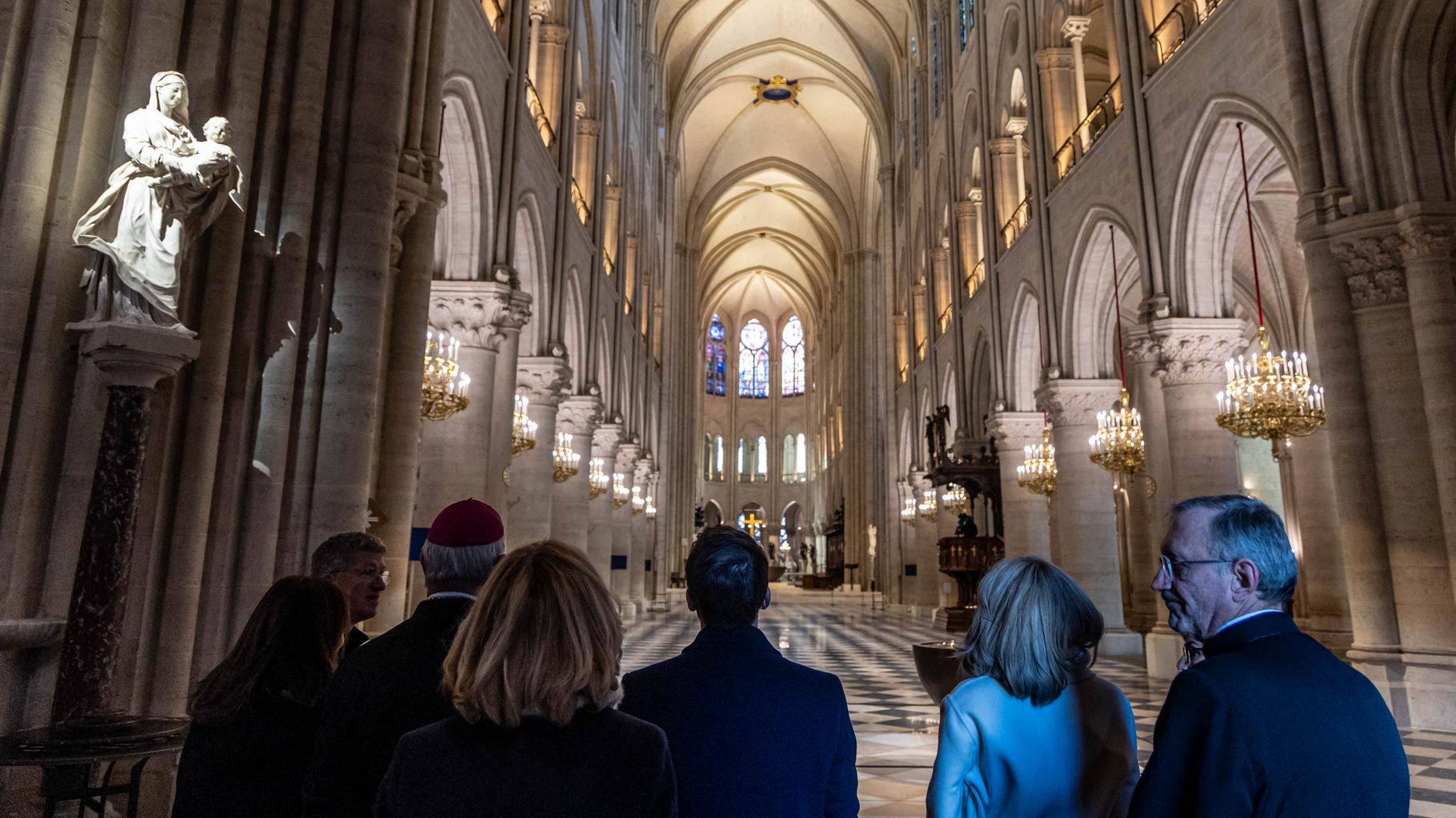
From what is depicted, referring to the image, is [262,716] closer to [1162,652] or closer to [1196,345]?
[1196,345]

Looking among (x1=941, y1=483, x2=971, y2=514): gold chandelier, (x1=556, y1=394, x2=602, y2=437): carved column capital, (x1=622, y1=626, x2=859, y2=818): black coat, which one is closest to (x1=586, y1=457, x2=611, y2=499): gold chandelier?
(x1=556, y1=394, x2=602, y2=437): carved column capital

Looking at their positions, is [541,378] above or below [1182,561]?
above

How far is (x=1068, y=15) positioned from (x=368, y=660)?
14.8 m

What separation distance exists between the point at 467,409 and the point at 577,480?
6.35 meters

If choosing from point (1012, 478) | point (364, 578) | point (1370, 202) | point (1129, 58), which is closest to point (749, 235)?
point (1012, 478)

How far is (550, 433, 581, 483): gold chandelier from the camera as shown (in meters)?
15.1

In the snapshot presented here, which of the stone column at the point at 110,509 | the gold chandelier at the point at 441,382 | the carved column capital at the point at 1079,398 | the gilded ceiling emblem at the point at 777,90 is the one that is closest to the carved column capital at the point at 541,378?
the gold chandelier at the point at 441,382

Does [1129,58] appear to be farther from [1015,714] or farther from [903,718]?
[1015,714]

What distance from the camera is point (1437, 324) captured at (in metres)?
6.73

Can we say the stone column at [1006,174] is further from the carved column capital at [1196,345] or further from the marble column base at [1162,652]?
the marble column base at [1162,652]

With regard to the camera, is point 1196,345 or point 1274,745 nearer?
point 1274,745

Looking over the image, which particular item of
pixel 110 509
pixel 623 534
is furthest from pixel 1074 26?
pixel 623 534

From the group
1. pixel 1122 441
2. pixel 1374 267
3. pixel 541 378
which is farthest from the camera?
pixel 541 378

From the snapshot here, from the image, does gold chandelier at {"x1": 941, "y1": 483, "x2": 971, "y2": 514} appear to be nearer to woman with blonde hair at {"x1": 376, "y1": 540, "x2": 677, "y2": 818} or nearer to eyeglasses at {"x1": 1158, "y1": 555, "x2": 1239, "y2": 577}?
eyeglasses at {"x1": 1158, "y1": 555, "x2": 1239, "y2": 577}
